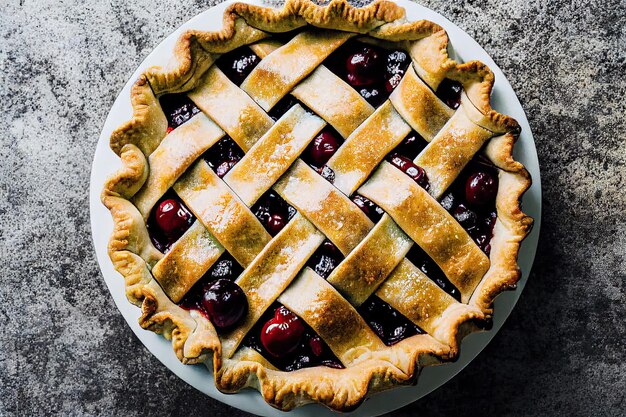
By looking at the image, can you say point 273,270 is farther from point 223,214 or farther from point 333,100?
point 333,100

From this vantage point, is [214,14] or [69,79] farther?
[69,79]

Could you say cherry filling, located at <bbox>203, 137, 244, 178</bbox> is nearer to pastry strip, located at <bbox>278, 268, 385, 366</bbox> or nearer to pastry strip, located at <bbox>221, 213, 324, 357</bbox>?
pastry strip, located at <bbox>221, 213, 324, 357</bbox>

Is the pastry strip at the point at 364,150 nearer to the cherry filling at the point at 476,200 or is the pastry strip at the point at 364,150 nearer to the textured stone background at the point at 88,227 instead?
the cherry filling at the point at 476,200

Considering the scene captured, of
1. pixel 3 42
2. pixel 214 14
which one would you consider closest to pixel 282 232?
pixel 214 14

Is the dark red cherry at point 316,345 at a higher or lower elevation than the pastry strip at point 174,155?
lower

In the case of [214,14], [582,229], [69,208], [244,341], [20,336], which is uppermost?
[214,14]

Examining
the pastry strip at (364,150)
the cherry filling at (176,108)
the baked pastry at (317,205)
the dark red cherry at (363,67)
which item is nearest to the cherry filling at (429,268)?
the baked pastry at (317,205)

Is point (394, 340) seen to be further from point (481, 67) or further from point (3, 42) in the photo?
point (3, 42)
